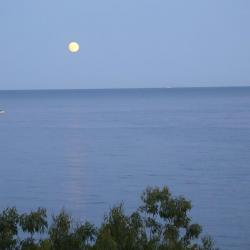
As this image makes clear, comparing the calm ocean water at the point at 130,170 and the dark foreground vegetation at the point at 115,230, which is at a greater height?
the calm ocean water at the point at 130,170

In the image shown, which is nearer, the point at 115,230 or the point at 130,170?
the point at 115,230

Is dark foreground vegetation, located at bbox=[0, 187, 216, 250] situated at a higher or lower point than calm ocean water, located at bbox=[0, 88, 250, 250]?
lower

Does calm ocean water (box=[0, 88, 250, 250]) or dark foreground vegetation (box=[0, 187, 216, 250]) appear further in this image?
calm ocean water (box=[0, 88, 250, 250])

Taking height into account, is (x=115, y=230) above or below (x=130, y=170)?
below

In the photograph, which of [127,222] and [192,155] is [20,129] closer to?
[192,155]

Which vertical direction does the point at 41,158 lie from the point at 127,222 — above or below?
above

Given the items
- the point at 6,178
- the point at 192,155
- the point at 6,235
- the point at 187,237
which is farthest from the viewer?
the point at 192,155

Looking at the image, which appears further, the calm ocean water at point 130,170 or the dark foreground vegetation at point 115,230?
the calm ocean water at point 130,170

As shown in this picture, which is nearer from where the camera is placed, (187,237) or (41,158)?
(187,237)

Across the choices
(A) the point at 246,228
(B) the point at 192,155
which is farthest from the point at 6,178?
(A) the point at 246,228

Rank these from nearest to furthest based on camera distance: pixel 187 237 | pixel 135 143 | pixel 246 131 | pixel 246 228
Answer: pixel 187 237
pixel 246 228
pixel 135 143
pixel 246 131

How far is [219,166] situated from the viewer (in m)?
71.6

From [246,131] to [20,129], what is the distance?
46.4 m

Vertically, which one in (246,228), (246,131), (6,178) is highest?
(246,131)
